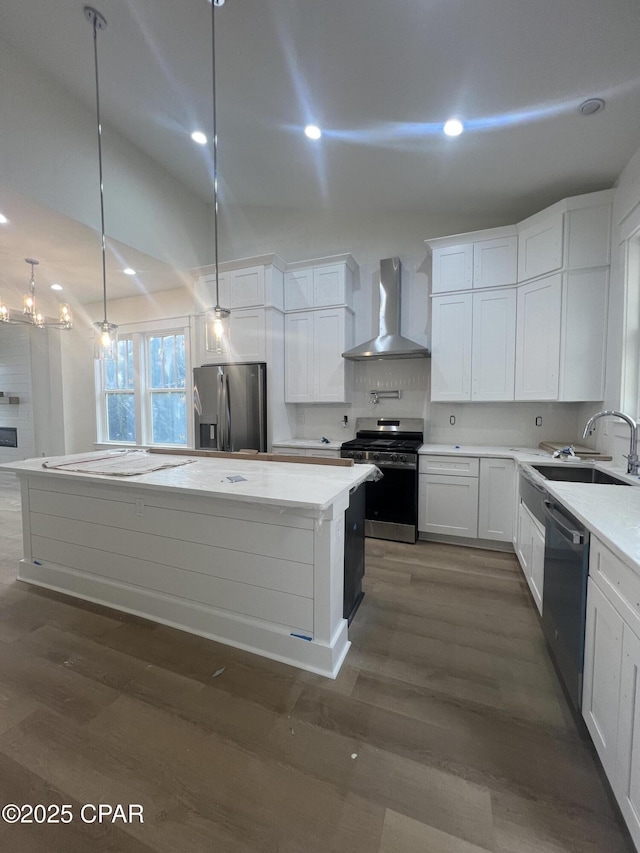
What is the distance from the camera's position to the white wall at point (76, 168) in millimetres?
2531

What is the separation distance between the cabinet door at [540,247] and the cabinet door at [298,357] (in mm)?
2148

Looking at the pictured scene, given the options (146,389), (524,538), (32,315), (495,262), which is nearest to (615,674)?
(524,538)

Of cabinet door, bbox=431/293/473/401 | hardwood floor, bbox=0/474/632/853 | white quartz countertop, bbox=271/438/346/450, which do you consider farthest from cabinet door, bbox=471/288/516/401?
hardwood floor, bbox=0/474/632/853

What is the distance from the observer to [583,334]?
9.58 ft

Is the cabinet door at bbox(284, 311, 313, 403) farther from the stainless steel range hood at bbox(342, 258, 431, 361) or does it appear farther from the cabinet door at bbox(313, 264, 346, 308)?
the stainless steel range hood at bbox(342, 258, 431, 361)

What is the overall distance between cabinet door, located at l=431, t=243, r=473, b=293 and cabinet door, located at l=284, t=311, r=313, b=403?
55.2 inches

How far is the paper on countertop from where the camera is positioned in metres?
2.18

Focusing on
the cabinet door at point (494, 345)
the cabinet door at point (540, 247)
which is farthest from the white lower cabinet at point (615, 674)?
the cabinet door at point (540, 247)

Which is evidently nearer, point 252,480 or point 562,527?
point 562,527

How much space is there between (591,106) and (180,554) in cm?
382

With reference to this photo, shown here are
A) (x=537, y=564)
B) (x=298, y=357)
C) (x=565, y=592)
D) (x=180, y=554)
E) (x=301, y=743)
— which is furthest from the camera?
(x=298, y=357)

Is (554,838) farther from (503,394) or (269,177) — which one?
(269,177)

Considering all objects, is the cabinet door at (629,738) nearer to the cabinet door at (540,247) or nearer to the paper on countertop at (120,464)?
the paper on countertop at (120,464)

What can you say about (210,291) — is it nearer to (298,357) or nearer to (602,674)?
(298,357)
